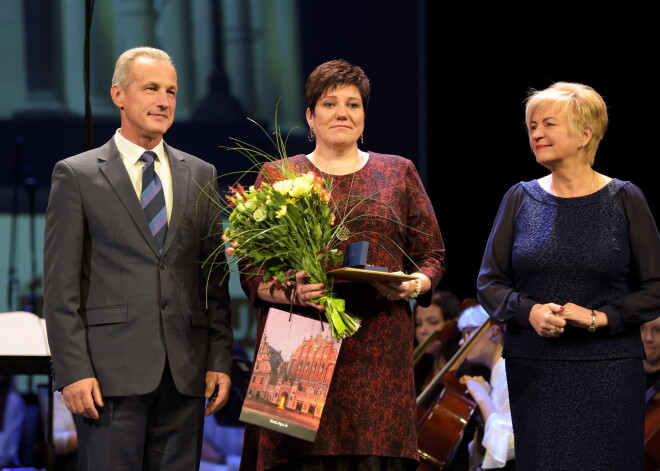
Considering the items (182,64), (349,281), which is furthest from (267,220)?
(182,64)

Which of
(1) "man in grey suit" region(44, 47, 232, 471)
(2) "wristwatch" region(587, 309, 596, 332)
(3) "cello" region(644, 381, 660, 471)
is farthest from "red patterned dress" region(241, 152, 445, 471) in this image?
(3) "cello" region(644, 381, 660, 471)

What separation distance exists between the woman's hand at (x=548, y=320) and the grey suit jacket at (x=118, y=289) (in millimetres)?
935

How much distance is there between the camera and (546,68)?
6395mm

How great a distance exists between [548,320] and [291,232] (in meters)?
0.80

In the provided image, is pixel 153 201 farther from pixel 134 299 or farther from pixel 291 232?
pixel 291 232

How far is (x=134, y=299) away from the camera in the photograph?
2.64 metres

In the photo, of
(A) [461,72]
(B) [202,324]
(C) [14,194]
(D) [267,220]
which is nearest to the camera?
(D) [267,220]

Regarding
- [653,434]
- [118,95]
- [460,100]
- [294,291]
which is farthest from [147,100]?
[460,100]

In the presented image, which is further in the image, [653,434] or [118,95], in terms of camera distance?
[653,434]

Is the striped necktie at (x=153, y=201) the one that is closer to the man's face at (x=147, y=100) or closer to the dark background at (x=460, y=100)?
the man's face at (x=147, y=100)

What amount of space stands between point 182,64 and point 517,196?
3720 millimetres

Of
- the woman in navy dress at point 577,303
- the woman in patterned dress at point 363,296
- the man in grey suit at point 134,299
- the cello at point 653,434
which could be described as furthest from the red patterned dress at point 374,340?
the cello at point 653,434

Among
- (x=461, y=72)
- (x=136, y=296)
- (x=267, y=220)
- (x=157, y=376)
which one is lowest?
(x=157, y=376)

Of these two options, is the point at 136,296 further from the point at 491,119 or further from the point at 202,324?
the point at 491,119
